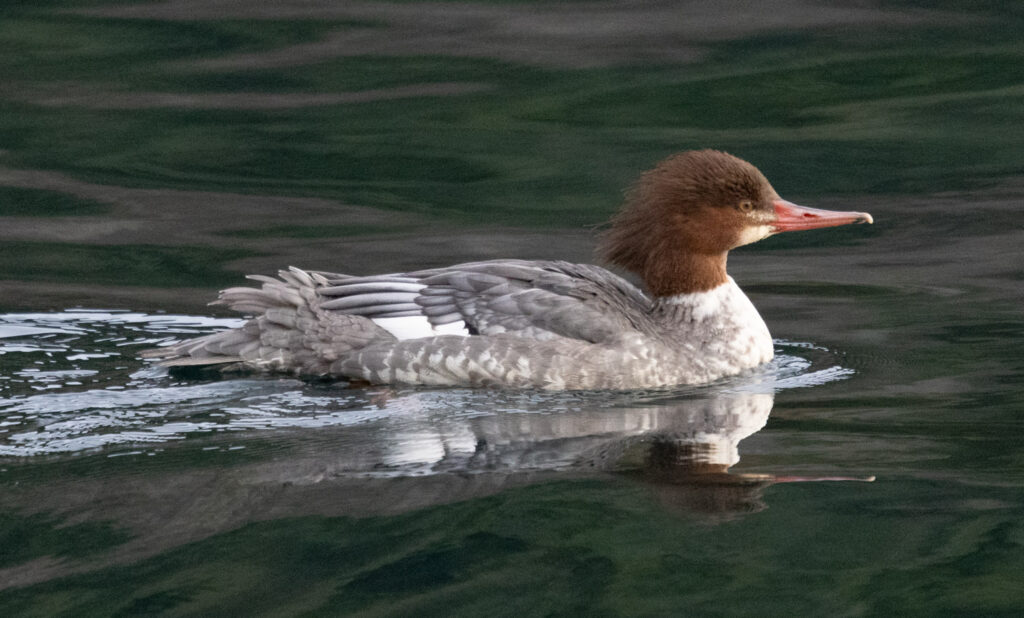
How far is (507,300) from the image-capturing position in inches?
290

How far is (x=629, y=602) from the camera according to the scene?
4.56 m

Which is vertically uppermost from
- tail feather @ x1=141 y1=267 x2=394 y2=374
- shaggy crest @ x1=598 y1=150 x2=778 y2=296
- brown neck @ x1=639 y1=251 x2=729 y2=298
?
shaggy crest @ x1=598 y1=150 x2=778 y2=296

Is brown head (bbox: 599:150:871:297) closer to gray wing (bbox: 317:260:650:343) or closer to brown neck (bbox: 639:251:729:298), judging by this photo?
brown neck (bbox: 639:251:729:298)

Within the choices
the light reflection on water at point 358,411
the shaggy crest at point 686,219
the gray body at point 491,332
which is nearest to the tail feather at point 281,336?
the gray body at point 491,332

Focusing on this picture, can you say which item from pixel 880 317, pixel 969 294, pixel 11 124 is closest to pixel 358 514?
pixel 880 317

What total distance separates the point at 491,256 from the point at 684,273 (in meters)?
2.07

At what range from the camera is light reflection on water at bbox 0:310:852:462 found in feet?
20.1

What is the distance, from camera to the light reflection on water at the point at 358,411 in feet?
20.1

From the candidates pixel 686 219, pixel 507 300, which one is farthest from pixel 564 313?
pixel 686 219

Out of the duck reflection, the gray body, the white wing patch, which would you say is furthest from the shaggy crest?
the white wing patch

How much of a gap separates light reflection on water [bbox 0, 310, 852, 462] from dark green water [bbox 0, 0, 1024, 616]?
3 cm

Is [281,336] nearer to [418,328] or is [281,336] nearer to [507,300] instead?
[418,328]

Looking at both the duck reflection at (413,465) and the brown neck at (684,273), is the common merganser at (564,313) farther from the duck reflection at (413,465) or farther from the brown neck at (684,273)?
the duck reflection at (413,465)

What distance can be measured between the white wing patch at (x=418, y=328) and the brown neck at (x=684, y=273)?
104cm
